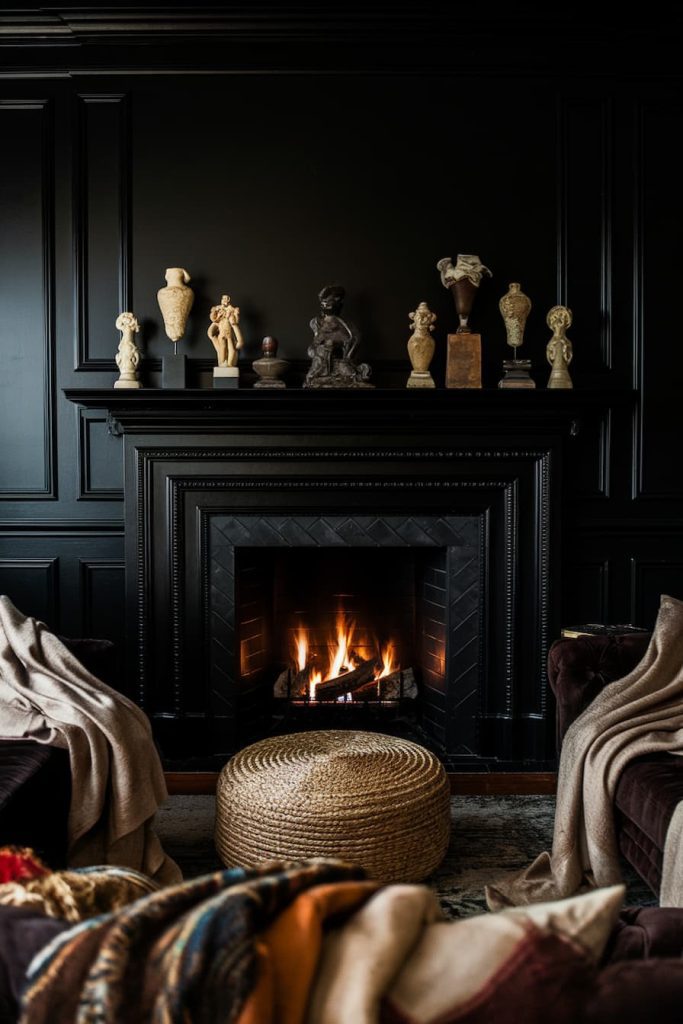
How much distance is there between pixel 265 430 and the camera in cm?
324

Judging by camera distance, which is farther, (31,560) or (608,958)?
(31,560)

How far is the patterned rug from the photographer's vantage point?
2.16 m

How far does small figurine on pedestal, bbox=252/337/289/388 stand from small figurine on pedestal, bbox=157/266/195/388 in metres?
0.30

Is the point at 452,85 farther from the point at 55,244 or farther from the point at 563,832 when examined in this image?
the point at 563,832

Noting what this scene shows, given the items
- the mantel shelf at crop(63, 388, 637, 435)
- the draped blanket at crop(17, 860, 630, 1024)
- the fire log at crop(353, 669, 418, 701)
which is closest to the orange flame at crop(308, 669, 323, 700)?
the fire log at crop(353, 669, 418, 701)

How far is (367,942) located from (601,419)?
3082 mm

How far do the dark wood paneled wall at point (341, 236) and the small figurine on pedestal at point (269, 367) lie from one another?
15 centimetres

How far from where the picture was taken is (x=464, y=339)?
329cm

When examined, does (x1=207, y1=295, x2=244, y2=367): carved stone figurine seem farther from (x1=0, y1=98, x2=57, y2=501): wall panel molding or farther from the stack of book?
the stack of book

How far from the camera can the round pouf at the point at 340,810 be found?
6.64 ft

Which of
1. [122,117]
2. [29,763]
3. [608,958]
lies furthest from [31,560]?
[608,958]

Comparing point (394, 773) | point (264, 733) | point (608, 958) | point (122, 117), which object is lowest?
point (264, 733)

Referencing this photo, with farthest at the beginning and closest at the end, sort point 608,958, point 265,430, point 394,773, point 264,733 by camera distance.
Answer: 1. point 264,733
2. point 265,430
3. point 394,773
4. point 608,958

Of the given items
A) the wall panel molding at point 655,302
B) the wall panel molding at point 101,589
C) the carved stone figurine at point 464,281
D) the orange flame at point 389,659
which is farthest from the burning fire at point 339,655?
the carved stone figurine at point 464,281
